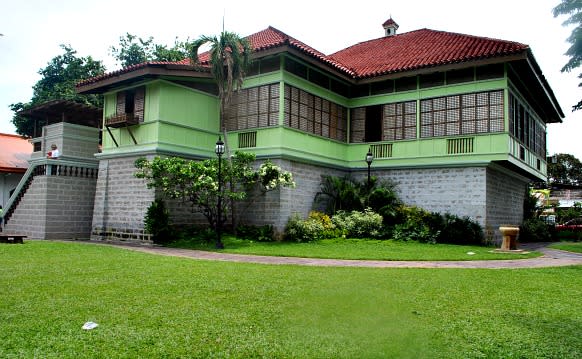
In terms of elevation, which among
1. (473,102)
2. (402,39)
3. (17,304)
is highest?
(402,39)

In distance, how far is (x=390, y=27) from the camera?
23.6 meters

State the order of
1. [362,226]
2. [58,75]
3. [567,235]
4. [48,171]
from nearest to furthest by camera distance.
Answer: [362,226], [48,171], [567,235], [58,75]

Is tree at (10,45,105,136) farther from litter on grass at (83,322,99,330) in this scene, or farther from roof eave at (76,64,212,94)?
litter on grass at (83,322,99,330)

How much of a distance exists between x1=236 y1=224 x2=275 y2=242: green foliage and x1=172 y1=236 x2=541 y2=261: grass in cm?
48

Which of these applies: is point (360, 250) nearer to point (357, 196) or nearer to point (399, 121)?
point (357, 196)

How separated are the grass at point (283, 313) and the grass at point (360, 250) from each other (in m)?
2.96

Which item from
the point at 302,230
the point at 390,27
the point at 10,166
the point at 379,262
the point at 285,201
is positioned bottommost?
the point at 379,262

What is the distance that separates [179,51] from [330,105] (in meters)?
13.3

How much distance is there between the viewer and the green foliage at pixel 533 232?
838 inches

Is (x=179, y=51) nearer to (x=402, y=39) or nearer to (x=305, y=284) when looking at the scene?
(x=402, y=39)

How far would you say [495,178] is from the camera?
1742cm

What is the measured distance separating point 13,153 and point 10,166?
6.07ft

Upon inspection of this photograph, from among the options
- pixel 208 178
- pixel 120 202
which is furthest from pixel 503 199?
pixel 120 202

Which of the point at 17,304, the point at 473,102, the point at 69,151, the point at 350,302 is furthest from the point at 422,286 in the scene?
the point at 69,151
